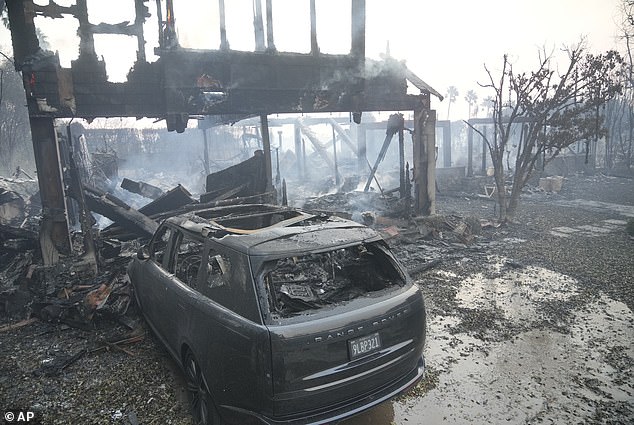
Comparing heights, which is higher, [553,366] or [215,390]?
[215,390]

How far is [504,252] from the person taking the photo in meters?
8.97

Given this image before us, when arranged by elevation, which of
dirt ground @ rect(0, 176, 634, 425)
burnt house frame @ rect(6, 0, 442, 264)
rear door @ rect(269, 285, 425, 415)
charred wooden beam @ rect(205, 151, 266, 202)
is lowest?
dirt ground @ rect(0, 176, 634, 425)

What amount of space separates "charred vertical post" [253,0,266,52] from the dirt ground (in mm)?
9444

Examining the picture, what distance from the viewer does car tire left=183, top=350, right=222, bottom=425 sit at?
311 centimetres

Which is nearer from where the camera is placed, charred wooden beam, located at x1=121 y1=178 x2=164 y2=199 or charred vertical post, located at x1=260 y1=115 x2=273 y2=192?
charred vertical post, located at x1=260 y1=115 x2=273 y2=192

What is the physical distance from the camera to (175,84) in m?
8.14

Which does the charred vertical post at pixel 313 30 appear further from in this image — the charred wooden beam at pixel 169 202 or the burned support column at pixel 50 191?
the burned support column at pixel 50 191

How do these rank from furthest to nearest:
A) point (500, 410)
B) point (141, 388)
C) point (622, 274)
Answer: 1. point (622, 274)
2. point (141, 388)
3. point (500, 410)

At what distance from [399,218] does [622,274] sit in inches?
222

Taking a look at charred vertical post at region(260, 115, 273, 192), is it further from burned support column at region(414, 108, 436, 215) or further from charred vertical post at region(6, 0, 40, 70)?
charred vertical post at region(6, 0, 40, 70)

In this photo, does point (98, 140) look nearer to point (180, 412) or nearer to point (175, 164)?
point (175, 164)

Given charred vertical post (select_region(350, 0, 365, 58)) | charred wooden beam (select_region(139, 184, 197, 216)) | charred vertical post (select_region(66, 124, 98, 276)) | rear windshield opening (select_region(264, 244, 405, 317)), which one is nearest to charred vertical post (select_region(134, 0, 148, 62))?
charred vertical post (select_region(66, 124, 98, 276))

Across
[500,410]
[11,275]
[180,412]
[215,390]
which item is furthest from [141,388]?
[11,275]

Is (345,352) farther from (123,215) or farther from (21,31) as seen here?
(21,31)
